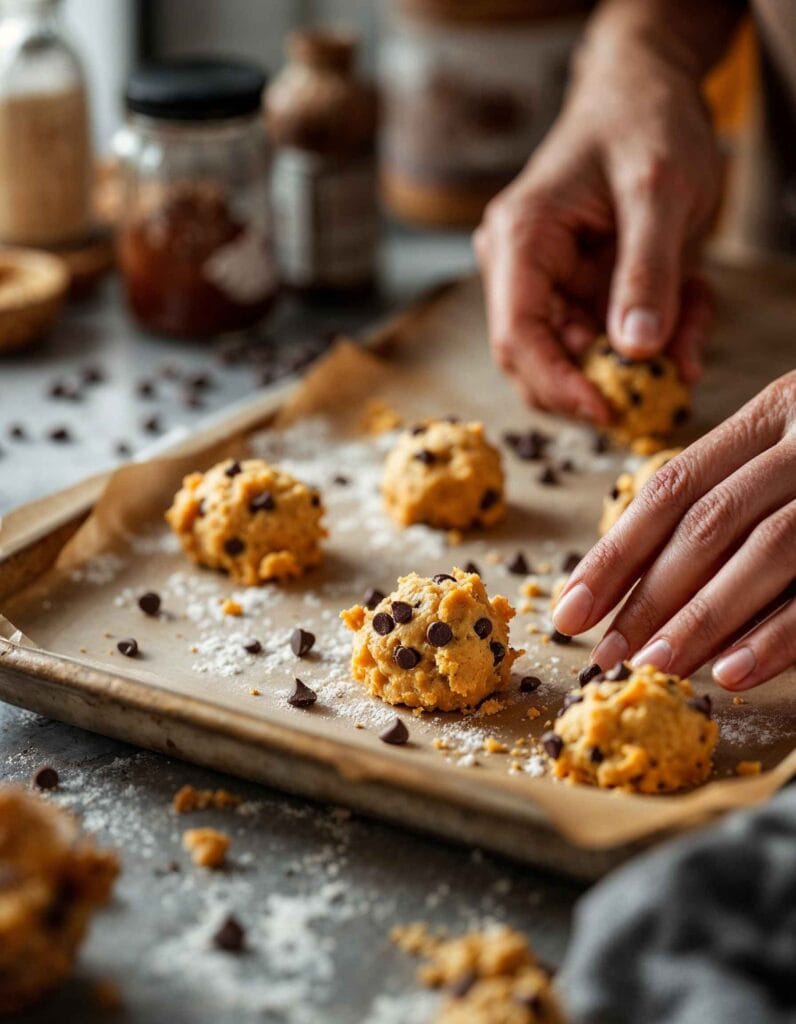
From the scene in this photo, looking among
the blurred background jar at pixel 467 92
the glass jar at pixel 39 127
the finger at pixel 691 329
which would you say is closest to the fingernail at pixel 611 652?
the finger at pixel 691 329

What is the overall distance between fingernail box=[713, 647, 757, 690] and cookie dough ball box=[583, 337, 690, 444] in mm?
976

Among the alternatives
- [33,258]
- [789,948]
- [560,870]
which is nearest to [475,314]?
[33,258]

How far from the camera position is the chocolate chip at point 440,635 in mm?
1804

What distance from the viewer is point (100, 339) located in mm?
3262

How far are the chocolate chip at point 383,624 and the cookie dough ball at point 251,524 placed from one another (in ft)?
1.15

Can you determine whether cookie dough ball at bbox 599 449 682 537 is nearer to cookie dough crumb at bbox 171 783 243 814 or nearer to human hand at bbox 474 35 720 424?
human hand at bbox 474 35 720 424

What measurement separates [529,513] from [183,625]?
0.70 m

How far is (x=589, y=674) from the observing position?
1.78 meters

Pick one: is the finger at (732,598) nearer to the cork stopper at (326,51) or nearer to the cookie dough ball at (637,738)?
the cookie dough ball at (637,738)

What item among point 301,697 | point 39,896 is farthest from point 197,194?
point 39,896

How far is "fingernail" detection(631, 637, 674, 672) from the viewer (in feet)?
5.57

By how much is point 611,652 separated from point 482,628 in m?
0.18

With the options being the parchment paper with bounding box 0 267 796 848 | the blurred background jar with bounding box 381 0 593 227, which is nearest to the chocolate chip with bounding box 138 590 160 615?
the parchment paper with bounding box 0 267 796 848

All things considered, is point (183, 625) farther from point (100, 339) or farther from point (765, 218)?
point (765, 218)
